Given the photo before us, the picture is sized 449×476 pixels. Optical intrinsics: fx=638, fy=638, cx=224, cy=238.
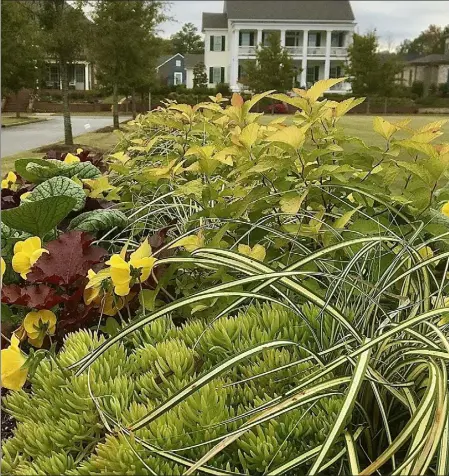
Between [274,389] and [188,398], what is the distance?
0.19 metres

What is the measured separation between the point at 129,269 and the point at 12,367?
1.06 ft

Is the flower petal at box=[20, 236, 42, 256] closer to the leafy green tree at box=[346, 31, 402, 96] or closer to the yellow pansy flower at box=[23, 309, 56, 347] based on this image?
the yellow pansy flower at box=[23, 309, 56, 347]

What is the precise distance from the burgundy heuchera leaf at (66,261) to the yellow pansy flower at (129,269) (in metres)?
0.25

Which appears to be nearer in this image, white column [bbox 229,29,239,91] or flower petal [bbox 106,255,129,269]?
flower petal [bbox 106,255,129,269]

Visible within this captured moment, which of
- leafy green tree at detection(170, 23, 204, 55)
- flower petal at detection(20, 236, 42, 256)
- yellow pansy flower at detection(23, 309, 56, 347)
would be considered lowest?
yellow pansy flower at detection(23, 309, 56, 347)

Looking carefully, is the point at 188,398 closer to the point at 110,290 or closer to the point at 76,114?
the point at 110,290

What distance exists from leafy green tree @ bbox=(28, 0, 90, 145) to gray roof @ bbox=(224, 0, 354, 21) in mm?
3809

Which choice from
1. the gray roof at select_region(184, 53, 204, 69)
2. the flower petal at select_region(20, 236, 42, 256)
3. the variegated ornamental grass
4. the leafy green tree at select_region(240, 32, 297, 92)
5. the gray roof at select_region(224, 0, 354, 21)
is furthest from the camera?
the gray roof at select_region(224, 0, 354, 21)

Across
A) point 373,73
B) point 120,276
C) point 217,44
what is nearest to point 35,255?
point 120,276

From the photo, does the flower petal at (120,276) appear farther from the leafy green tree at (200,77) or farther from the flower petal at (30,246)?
the leafy green tree at (200,77)

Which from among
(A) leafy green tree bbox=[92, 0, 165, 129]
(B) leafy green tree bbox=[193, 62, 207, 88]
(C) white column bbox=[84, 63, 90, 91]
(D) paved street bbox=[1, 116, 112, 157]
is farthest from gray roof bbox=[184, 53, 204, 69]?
(C) white column bbox=[84, 63, 90, 91]

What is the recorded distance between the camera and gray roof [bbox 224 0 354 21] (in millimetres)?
9930

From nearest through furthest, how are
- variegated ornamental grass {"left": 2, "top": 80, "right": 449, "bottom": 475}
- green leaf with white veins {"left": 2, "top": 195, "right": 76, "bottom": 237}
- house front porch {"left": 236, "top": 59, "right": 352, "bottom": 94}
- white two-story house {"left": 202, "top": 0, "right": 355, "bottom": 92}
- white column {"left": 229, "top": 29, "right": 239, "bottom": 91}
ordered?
variegated ornamental grass {"left": 2, "top": 80, "right": 449, "bottom": 475}
green leaf with white veins {"left": 2, "top": 195, "right": 76, "bottom": 237}
white two-story house {"left": 202, "top": 0, "right": 355, "bottom": 92}
house front porch {"left": 236, "top": 59, "right": 352, "bottom": 94}
white column {"left": 229, "top": 29, "right": 239, "bottom": 91}

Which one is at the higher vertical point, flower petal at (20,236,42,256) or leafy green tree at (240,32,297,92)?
leafy green tree at (240,32,297,92)
